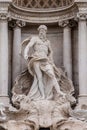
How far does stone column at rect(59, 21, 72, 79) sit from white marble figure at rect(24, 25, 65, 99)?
98 centimetres

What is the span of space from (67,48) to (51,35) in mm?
1024

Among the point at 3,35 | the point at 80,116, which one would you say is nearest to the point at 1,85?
the point at 3,35

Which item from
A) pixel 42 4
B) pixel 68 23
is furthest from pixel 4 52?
pixel 42 4

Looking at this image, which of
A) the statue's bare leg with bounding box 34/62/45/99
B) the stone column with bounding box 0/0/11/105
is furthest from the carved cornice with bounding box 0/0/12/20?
the statue's bare leg with bounding box 34/62/45/99

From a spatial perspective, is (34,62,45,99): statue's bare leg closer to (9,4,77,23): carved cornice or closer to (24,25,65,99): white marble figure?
(24,25,65,99): white marble figure

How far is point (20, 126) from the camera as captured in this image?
1625 cm

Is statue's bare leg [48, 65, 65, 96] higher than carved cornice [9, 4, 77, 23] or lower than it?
lower

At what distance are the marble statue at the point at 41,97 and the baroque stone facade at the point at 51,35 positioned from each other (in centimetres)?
39

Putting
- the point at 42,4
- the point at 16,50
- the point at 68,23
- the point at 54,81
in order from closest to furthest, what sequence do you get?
the point at 54,81, the point at 16,50, the point at 68,23, the point at 42,4

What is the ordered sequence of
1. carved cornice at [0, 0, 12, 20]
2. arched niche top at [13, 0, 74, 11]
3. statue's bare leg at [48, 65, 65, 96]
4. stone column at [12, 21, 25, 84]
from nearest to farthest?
statue's bare leg at [48, 65, 65, 96] → carved cornice at [0, 0, 12, 20] → stone column at [12, 21, 25, 84] → arched niche top at [13, 0, 74, 11]

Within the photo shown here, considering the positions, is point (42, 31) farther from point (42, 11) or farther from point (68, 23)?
point (42, 11)

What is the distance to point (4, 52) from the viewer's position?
698 inches

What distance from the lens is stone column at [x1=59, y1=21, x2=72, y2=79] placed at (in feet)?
60.4

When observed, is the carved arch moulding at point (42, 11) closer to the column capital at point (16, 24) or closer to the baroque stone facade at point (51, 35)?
the baroque stone facade at point (51, 35)
